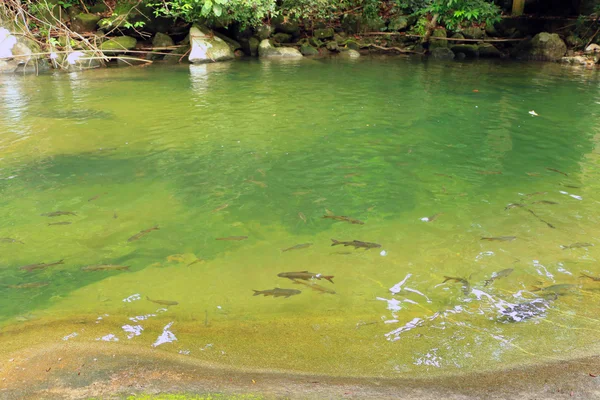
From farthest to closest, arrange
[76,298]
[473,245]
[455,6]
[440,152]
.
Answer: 1. [455,6]
2. [440,152]
3. [473,245]
4. [76,298]

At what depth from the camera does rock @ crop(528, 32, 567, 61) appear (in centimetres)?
1823

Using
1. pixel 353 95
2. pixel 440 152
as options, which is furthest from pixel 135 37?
pixel 440 152

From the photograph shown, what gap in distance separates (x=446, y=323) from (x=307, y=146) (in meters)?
4.81

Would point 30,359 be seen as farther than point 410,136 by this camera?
No

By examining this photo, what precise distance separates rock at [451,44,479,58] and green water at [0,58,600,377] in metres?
10.0

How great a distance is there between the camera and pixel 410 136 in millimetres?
8453

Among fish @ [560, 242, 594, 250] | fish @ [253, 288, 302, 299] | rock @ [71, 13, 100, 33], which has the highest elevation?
rock @ [71, 13, 100, 33]

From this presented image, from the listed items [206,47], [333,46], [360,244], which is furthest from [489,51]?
[360,244]

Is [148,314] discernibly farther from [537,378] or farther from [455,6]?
[455,6]

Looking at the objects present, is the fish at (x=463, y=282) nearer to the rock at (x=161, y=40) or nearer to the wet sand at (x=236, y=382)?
the wet sand at (x=236, y=382)

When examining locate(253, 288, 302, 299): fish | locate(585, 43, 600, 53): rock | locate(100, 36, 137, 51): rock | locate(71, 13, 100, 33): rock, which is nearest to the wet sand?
locate(253, 288, 302, 299): fish

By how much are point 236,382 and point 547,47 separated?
65.2 feet

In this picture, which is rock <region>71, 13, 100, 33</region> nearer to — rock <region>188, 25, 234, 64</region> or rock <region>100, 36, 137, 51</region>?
rock <region>100, 36, 137, 51</region>

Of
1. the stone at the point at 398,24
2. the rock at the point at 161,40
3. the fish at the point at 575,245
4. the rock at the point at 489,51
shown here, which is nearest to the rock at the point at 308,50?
the stone at the point at 398,24
